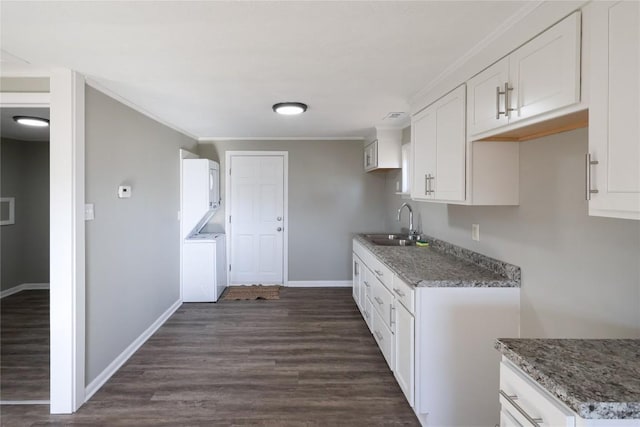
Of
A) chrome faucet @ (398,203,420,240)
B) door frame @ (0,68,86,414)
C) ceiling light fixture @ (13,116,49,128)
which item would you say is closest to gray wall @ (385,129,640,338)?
chrome faucet @ (398,203,420,240)

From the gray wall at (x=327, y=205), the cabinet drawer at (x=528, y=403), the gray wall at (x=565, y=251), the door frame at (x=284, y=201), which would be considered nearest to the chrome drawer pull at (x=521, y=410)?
the cabinet drawer at (x=528, y=403)

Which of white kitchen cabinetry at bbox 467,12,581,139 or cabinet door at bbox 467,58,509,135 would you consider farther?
cabinet door at bbox 467,58,509,135

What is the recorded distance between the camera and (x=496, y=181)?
2033mm

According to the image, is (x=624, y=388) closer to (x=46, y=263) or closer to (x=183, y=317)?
(x=183, y=317)

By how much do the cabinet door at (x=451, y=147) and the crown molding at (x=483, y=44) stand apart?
0.51ft

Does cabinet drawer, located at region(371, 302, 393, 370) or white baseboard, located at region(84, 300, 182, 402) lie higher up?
cabinet drawer, located at region(371, 302, 393, 370)

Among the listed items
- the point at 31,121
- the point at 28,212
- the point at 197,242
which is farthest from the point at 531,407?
the point at 28,212

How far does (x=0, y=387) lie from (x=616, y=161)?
395cm

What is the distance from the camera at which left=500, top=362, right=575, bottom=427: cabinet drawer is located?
0.94 meters

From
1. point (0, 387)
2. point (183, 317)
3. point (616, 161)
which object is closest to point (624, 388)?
point (616, 161)

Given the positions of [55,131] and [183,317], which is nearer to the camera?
[55,131]

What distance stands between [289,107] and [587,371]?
9.18 ft

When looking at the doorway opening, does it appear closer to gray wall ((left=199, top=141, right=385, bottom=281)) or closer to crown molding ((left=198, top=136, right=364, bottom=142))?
crown molding ((left=198, top=136, right=364, bottom=142))

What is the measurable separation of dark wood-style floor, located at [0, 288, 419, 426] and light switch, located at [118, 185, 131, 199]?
146 cm
